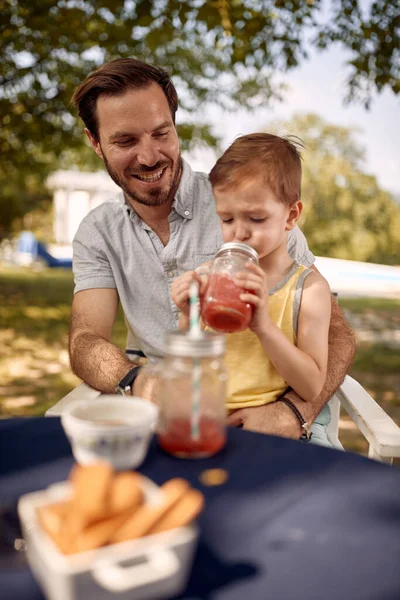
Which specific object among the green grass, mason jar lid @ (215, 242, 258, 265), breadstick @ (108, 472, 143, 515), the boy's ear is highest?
the boy's ear

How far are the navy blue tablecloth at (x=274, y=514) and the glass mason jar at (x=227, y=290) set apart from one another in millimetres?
262

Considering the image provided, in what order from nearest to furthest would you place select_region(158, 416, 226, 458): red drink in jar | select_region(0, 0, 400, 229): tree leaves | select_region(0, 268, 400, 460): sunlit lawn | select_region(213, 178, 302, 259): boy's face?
1. select_region(158, 416, 226, 458): red drink in jar
2. select_region(213, 178, 302, 259): boy's face
3. select_region(0, 0, 400, 229): tree leaves
4. select_region(0, 268, 400, 460): sunlit lawn

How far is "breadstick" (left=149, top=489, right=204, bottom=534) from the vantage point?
0.76 meters

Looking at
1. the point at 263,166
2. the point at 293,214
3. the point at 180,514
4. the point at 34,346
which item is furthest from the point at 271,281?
the point at 34,346

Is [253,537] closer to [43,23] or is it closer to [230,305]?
[230,305]

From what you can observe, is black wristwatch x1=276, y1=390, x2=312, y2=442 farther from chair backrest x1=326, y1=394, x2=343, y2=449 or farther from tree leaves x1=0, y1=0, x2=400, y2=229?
tree leaves x1=0, y1=0, x2=400, y2=229

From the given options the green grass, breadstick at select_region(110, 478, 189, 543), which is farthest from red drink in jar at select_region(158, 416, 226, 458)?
the green grass

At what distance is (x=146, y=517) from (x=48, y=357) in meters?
5.72

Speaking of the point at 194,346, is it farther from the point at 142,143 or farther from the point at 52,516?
the point at 142,143

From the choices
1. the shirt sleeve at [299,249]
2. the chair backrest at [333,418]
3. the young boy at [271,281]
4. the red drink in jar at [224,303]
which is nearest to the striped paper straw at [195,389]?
the red drink in jar at [224,303]

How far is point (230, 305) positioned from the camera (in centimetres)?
132

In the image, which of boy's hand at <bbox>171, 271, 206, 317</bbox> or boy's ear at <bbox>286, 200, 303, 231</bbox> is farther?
boy's ear at <bbox>286, 200, 303, 231</bbox>

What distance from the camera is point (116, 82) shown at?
2229mm

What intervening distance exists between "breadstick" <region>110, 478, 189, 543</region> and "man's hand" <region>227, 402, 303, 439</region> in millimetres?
873
